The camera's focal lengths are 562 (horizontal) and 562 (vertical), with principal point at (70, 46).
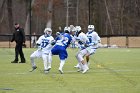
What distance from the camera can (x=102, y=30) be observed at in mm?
60625

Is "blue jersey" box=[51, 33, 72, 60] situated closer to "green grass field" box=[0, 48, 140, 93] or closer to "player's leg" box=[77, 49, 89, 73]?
"green grass field" box=[0, 48, 140, 93]

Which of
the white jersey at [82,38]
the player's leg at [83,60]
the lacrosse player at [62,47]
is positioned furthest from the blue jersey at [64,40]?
the player's leg at [83,60]

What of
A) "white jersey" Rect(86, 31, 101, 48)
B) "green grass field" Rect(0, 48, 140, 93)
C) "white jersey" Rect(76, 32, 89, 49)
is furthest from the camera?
"white jersey" Rect(86, 31, 101, 48)

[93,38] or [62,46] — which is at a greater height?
[93,38]

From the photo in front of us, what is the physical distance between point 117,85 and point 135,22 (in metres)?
45.9

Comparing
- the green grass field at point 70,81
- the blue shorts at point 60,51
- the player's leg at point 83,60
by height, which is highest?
the blue shorts at point 60,51

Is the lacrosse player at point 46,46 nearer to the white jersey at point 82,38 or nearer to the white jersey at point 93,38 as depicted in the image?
the white jersey at point 82,38

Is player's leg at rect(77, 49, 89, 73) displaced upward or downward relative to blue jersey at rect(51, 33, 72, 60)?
downward

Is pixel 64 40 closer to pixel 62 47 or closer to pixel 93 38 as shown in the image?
pixel 62 47

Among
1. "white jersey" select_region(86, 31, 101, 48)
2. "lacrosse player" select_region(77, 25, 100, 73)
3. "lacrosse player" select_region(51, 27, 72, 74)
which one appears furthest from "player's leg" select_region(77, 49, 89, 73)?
"white jersey" select_region(86, 31, 101, 48)

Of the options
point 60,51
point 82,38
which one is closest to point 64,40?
point 60,51

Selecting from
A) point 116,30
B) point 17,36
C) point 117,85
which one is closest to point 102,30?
point 116,30

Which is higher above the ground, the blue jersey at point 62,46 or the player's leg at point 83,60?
the blue jersey at point 62,46

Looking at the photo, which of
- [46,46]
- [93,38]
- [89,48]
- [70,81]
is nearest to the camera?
[70,81]
